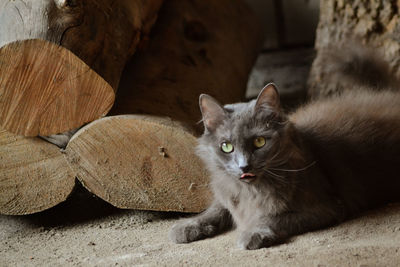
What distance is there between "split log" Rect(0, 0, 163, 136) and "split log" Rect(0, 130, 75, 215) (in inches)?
8.0

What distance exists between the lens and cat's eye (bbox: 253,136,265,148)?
2756 millimetres

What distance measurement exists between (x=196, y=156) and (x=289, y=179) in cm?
59

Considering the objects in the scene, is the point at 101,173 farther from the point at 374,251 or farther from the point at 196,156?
the point at 374,251

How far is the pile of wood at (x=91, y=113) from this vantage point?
9.52 ft

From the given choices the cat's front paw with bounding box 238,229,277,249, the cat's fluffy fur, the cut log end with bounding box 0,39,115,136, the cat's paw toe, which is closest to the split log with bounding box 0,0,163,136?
the cut log end with bounding box 0,39,115,136

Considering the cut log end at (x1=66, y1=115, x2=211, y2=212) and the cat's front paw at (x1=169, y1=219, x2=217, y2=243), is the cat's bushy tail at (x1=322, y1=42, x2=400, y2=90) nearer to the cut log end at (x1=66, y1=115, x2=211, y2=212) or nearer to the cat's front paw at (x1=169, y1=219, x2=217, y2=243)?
the cut log end at (x1=66, y1=115, x2=211, y2=212)

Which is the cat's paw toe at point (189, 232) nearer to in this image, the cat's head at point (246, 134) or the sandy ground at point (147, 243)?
the sandy ground at point (147, 243)

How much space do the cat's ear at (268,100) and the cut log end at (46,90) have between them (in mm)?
827

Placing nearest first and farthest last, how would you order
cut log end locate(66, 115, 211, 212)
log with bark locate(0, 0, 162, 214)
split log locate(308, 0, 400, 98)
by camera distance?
log with bark locate(0, 0, 162, 214) < cut log end locate(66, 115, 211, 212) < split log locate(308, 0, 400, 98)

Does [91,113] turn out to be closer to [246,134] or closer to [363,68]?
[246,134]

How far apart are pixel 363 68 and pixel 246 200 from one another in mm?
1730

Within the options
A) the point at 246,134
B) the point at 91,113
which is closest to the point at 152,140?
the point at 91,113

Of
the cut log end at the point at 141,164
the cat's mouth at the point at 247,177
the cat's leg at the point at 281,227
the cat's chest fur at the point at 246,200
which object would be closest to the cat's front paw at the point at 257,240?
the cat's leg at the point at 281,227

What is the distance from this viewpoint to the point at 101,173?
324cm
